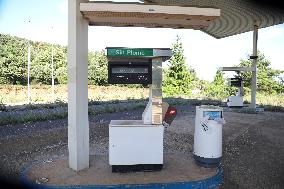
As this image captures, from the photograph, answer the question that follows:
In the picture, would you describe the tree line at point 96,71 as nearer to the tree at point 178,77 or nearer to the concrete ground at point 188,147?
the tree at point 178,77

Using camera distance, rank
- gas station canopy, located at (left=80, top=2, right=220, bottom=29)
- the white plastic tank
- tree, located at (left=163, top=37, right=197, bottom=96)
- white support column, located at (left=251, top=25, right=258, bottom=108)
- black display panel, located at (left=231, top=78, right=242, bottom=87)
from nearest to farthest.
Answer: gas station canopy, located at (left=80, top=2, right=220, bottom=29), the white plastic tank, white support column, located at (left=251, top=25, right=258, bottom=108), black display panel, located at (left=231, top=78, right=242, bottom=87), tree, located at (left=163, top=37, right=197, bottom=96)

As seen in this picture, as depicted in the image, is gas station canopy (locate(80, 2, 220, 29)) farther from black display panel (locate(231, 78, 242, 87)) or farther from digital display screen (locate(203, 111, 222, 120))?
black display panel (locate(231, 78, 242, 87))

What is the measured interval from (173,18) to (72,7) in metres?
1.74

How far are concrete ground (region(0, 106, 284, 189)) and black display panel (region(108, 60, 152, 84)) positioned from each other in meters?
2.32

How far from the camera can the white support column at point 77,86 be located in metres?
4.96

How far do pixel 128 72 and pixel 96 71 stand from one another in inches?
1366

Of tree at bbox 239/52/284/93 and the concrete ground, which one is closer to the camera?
the concrete ground

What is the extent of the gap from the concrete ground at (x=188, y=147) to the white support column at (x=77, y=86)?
3.80ft

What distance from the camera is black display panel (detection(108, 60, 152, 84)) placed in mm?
4957

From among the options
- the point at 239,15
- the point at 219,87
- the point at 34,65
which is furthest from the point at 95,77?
the point at 239,15

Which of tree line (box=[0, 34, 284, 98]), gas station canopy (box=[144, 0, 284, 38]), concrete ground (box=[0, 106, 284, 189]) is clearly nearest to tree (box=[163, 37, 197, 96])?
tree line (box=[0, 34, 284, 98])

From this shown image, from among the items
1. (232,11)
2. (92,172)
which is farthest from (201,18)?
(232,11)

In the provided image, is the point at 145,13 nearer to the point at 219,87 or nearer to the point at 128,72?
the point at 128,72

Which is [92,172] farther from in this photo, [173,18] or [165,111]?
[173,18]
